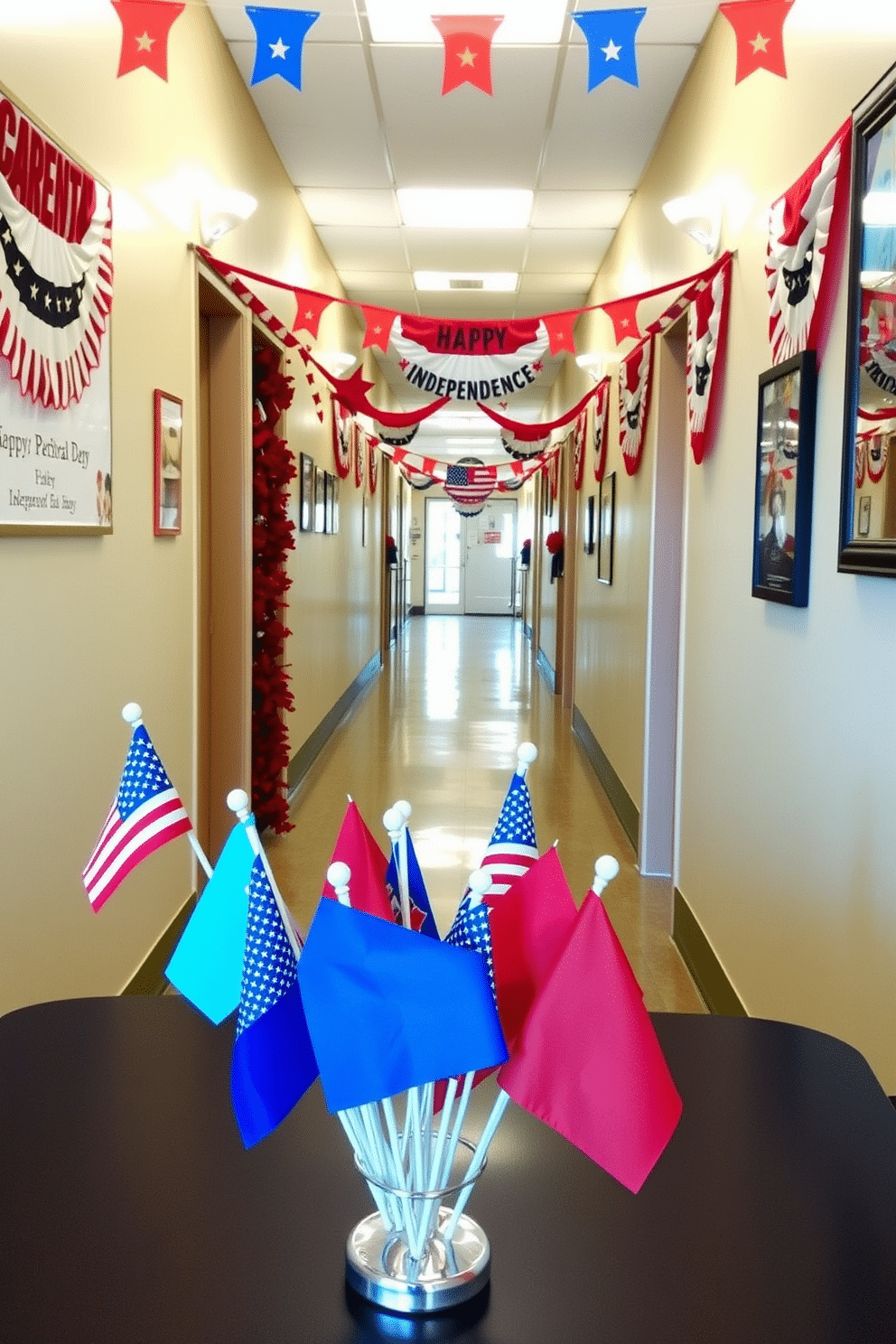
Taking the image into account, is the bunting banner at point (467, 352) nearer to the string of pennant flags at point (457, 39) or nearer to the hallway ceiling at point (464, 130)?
the hallway ceiling at point (464, 130)

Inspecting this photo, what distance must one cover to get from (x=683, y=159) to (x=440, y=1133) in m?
4.46

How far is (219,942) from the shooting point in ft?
3.64

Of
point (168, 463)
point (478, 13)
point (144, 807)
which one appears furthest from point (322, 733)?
point (144, 807)

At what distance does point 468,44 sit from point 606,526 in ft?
14.7

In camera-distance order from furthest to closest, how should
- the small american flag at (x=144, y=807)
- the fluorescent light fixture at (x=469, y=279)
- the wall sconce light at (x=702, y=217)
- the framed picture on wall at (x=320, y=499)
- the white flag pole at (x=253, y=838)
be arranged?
the fluorescent light fixture at (x=469, y=279)
the framed picture on wall at (x=320, y=499)
the wall sconce light at (x=702, y=217)
the small american flag at (x=144, y=807)
the white flag pole at (x=253, y=838)

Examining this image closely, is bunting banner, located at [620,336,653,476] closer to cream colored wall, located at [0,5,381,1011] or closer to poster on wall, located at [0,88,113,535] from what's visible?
cream colored wall, located at [0,5,381,1011]

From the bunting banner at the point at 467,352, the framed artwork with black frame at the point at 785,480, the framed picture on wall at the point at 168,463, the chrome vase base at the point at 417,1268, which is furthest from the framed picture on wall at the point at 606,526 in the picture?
the chrome vase base at the point at 417,1268

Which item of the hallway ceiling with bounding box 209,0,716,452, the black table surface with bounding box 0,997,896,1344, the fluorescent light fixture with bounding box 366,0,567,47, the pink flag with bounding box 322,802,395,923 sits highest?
the hallway ceiling with bounding box 209,0,716,452

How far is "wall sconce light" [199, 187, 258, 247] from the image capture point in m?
3.99

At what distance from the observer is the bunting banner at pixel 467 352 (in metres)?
4.42

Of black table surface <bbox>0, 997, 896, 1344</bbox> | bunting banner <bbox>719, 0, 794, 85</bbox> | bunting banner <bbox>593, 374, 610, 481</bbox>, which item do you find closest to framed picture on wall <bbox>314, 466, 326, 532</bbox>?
bunting banner <bbox>593, 374, 610, 481</bbox>

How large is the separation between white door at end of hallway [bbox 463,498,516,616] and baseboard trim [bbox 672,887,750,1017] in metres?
20.0

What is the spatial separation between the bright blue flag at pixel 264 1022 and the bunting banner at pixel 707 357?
126 inches

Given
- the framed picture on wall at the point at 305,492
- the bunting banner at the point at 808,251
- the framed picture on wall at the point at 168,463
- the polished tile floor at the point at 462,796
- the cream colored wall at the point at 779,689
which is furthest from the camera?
the framed picture on wall at the point at 305,492
